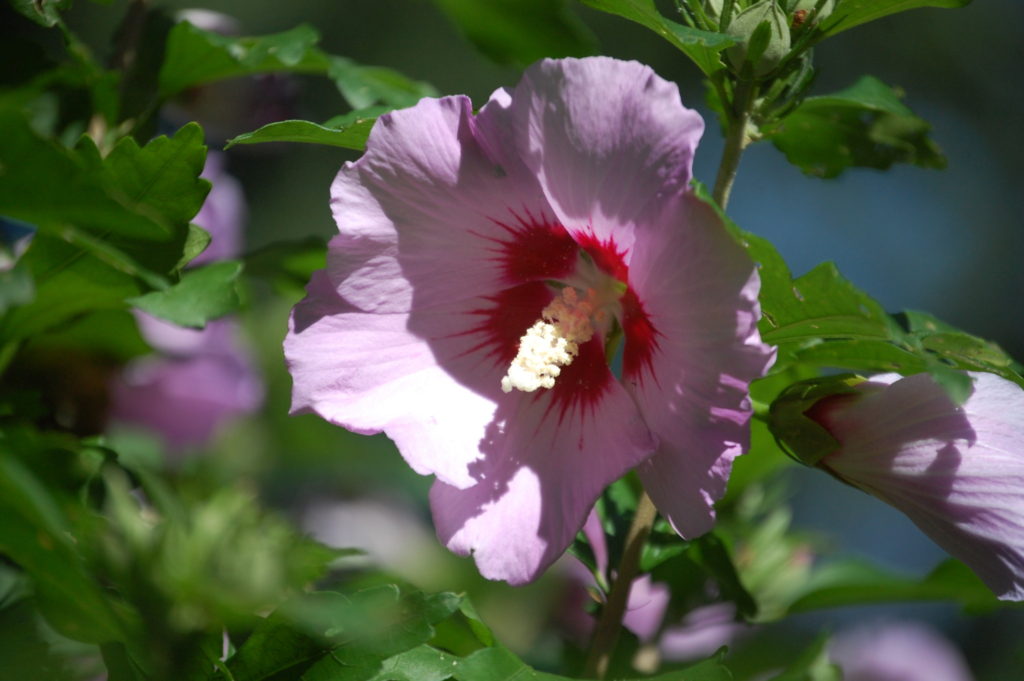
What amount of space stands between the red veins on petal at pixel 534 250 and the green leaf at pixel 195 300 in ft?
0.74

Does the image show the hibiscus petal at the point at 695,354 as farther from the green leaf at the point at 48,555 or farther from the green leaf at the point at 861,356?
Result: the green leaf at the point at 48,555

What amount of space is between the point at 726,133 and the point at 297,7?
4443 millimetres

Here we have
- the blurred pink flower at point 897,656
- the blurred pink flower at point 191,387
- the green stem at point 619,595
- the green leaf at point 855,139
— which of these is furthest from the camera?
the blurred pink flower at point 897,656

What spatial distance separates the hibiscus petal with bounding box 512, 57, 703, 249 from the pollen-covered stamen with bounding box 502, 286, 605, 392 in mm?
144

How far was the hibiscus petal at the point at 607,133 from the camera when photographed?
0.76m

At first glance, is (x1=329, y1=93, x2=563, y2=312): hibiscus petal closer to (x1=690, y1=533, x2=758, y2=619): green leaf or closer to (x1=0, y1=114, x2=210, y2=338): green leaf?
(x1=0, y1=114, x2=210, y2=338): green leaf

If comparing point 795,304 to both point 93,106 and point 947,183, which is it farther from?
point 947,183

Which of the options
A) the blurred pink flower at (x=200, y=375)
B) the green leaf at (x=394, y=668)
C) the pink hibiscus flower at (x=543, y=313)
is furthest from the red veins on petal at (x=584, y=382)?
the blurred pink flower at (x=200, y=375)

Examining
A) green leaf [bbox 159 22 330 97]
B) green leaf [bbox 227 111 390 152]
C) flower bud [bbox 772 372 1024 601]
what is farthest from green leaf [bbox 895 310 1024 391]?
green leaf [bbox 159 22 330 97]

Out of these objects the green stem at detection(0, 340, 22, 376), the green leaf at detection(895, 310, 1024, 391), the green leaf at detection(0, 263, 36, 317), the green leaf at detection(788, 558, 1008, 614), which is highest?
the green leaf at detection(895, 310, 1024, 391)

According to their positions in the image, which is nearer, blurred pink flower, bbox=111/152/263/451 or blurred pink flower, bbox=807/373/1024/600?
blurred pink flower, bbox=807/373/1024/600

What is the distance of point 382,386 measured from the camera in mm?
895

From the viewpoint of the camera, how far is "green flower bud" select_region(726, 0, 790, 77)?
840 millimetres

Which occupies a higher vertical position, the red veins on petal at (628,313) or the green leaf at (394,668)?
the red veins on petal at (628,313)
